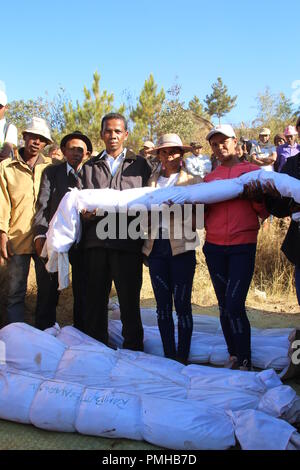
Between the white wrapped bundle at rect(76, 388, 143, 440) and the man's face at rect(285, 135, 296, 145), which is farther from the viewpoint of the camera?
the man's face at rect(285, 135, 296, 145)

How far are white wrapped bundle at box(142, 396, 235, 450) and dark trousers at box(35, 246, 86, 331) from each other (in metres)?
1.62

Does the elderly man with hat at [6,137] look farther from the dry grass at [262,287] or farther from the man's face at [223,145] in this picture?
the man's face at [223,145]

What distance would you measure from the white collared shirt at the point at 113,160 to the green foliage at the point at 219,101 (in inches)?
1565

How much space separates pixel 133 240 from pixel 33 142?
4.25 ft

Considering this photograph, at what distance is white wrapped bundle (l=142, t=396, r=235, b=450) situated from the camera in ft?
8.12

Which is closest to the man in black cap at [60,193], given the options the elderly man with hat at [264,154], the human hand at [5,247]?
the human hand at [5,247]

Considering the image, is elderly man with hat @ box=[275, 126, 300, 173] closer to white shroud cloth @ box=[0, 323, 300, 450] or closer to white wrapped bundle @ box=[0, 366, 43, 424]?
white shroud cloth @ box=[0, 323, 300, 450]

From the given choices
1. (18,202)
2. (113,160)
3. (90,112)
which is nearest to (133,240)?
(113,160)

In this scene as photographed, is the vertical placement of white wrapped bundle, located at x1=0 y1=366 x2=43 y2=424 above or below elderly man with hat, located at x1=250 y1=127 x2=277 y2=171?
below

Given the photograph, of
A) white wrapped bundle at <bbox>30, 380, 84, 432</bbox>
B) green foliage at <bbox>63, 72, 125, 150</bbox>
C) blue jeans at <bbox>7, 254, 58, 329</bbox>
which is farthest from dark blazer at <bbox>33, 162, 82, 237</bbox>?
green foliage at <bbox>63, 72, 125, 150</bbox>

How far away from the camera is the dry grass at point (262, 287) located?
5.76 m

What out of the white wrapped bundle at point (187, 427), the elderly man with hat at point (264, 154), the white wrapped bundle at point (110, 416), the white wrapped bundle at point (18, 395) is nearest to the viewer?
the white wrapped bundle at point (187, 427)

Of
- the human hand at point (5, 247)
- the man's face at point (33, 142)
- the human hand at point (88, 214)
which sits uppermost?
the man's face at point (33, 142)

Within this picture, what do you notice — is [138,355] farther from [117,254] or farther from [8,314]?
[8,314]
